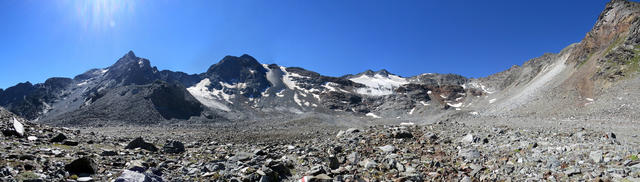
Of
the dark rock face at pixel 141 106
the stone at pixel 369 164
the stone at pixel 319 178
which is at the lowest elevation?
the stone at pixel 319 178

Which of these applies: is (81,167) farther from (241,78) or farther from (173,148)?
(241,78)

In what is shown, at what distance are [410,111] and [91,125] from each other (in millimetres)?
115287

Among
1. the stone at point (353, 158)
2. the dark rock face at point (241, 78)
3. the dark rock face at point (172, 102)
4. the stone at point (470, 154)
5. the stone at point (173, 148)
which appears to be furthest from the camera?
the dark rock face at point (241, 78)

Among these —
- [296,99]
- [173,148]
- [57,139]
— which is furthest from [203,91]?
[57,139]

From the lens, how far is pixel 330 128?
175 feet

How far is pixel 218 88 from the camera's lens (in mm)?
170500

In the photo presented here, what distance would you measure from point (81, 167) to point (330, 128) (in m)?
45.4

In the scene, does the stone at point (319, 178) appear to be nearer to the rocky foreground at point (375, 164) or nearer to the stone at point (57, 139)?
the rocky foreground at point (375, 164)

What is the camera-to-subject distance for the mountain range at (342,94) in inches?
2302

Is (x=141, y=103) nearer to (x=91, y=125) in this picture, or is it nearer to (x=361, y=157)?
(x=91, y=125)

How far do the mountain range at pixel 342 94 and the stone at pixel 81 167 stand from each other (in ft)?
164

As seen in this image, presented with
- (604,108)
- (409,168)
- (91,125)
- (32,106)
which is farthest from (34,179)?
(32,106)

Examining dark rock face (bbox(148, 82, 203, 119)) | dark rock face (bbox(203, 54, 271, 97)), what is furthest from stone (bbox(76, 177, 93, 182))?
dark rock face (bbox(203, 54, 271, 97))

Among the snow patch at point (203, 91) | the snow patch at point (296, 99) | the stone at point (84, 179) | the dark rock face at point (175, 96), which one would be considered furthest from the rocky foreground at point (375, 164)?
the snow patch at point (203, 91)
